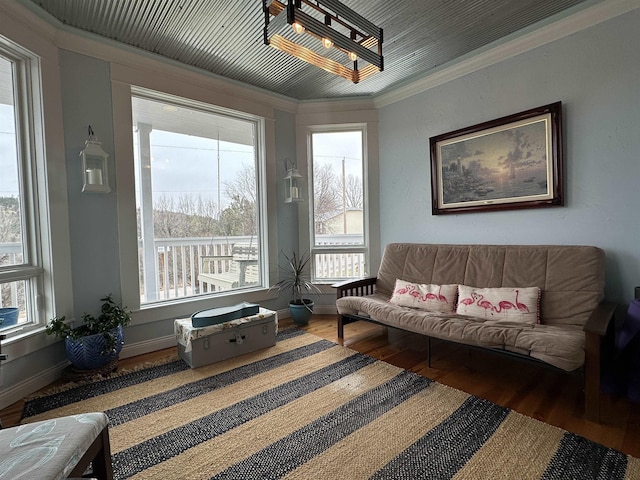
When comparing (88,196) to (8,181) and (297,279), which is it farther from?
(297,279)

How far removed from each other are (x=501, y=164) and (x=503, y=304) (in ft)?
4.04

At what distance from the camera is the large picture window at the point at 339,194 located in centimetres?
378

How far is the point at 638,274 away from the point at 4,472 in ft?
11.0

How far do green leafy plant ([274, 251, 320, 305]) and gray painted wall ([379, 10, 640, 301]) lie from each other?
171 centimetres

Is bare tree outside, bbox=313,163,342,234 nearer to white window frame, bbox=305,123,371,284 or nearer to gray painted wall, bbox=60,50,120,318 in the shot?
white window frame, bbox=305,123,371,284

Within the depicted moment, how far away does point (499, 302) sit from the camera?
7.55 ft

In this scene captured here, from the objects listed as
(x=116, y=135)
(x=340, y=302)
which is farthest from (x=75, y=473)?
(x=116, y=135)

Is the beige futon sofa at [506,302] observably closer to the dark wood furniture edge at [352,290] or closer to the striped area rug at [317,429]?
the dark wood furniture edge at [352,290]

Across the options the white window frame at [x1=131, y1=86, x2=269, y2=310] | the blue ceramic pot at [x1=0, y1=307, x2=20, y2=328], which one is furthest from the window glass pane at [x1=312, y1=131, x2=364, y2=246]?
the blue ceramic pot at [x1=0, y1=307, x2=20, y2=328]

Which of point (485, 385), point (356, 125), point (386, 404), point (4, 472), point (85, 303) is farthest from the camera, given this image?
point (356, 125)

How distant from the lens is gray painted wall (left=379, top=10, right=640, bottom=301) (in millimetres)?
2113

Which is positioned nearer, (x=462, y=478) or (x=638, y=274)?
(x=462, y=478)

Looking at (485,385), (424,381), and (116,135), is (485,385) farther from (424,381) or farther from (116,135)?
(116,135)

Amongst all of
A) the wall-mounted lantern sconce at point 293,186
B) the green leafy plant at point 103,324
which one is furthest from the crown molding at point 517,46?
the green leafy plant at point 103,324
